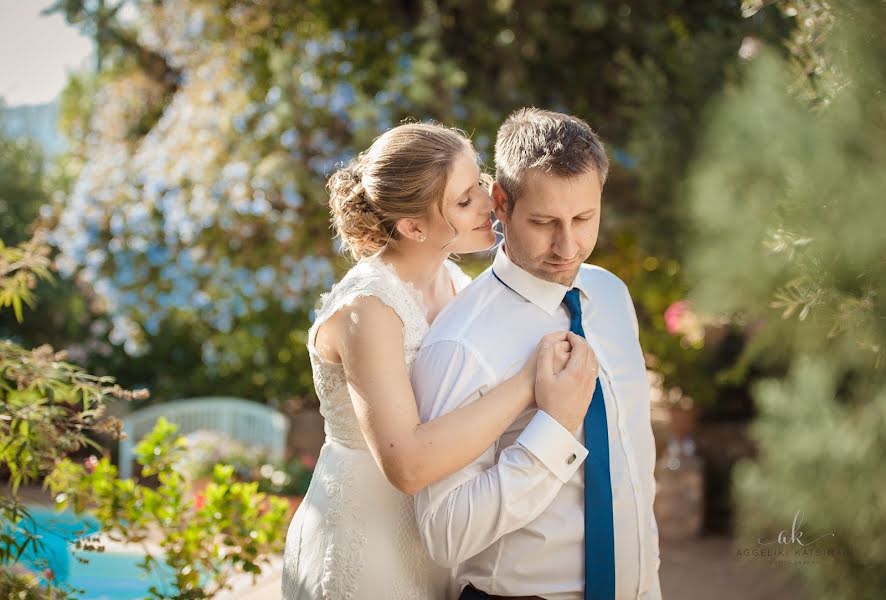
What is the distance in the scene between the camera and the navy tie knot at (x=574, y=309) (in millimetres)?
1812

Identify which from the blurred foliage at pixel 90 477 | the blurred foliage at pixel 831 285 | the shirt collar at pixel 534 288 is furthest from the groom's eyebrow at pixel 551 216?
the blurred foliage at pixel 90 477

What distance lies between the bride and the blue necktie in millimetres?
148

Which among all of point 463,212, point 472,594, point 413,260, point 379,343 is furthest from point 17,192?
point 472,594

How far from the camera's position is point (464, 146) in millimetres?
1992

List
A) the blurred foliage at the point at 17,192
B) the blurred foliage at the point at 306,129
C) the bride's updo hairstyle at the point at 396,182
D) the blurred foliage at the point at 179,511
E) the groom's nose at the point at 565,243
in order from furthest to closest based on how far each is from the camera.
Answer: the blurred foliage at the point at 17,192
the blurred foliage at the point at 306,129
the blurred foliage at the point at 179,511
the bride's updo hairstyle at the point at 396,182
the groom's nose at the point at 565,243

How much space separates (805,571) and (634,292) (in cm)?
440

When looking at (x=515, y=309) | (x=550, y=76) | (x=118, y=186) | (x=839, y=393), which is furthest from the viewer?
(x=118, y=186)

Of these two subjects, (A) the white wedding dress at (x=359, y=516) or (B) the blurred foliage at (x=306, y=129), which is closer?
(A) the white wedding dress at (x=359, y=516)

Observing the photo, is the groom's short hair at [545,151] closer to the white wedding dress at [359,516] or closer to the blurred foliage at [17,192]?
the white wedding dress at [359,516]

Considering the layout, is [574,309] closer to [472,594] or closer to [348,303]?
[348,303]

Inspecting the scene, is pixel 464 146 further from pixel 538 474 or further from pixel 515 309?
pixel 538 474

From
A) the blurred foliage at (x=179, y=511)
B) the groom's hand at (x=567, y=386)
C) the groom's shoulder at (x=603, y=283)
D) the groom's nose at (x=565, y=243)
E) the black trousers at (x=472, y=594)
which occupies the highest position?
the groom's nose at (x=565, y=243)

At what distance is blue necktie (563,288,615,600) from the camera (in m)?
1.68

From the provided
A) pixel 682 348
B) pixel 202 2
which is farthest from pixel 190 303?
pixel 682 348
